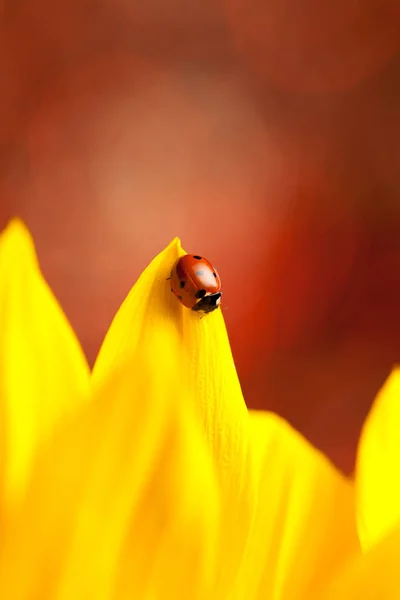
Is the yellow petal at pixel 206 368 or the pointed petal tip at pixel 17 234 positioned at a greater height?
the pointed petal tip at pixel 17 234

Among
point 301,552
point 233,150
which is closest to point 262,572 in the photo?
point 301,552

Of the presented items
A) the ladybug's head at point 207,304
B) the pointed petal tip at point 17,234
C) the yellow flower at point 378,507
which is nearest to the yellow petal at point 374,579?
the yellow flower at point 378,507

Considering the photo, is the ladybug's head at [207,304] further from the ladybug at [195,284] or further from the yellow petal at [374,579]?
the yellow petal at [374,579]

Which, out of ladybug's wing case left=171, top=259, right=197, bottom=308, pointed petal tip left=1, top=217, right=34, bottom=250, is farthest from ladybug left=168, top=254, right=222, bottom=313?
pointed petal tip left=1, top=217, right=34, bottom=250

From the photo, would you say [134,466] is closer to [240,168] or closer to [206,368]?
[206,368]

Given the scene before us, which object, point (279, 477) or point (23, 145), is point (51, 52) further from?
point (279, 477)

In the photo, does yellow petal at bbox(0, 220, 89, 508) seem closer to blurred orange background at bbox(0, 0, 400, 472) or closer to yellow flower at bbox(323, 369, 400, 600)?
blurred orange background at bbox(0, 0, 400, 472)
